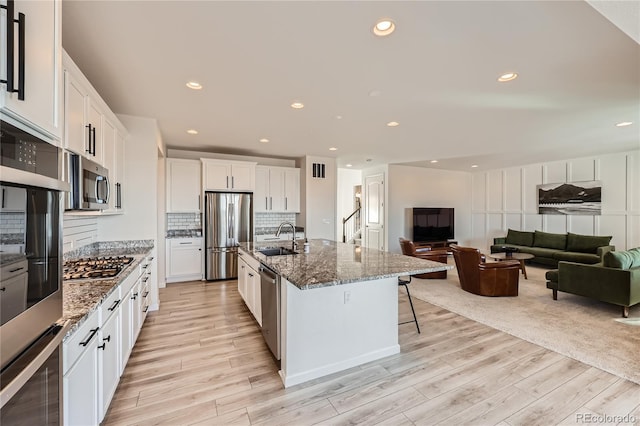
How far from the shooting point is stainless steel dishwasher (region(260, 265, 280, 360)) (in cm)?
231

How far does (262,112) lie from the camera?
3.45 m

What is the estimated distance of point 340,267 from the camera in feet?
7.69

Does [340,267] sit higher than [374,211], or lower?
lower

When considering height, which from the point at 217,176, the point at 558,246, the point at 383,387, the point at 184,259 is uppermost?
the point at 217,176

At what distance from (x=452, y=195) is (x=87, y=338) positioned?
9.06 m

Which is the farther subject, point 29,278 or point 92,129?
point 92,129

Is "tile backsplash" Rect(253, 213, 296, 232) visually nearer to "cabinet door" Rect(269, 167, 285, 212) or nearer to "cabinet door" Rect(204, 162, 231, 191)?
"cabinet door" Rect(269, 167, 285, 212)

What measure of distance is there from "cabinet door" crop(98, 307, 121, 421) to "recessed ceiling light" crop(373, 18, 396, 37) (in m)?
2.59

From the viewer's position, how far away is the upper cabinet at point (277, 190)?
587cm

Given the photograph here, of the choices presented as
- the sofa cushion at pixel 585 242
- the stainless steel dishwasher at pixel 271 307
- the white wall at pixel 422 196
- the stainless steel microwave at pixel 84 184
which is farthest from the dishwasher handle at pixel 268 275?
the sofa cushion at pixel 585 242

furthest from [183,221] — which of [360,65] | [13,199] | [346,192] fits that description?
[346,192]

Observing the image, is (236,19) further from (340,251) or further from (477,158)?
(477,158)

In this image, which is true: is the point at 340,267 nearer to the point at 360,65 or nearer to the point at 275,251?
the point at 275,251

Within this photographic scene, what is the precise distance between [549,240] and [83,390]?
859cm
